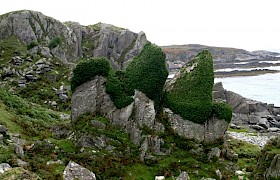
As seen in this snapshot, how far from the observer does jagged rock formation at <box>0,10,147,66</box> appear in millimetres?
89556

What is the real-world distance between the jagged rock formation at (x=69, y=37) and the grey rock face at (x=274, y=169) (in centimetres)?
5456

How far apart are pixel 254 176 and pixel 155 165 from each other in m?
6.94

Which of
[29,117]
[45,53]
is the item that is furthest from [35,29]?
[29,117]

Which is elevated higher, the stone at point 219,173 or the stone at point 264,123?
the stone at point 219,173

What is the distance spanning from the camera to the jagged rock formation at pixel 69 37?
294 feet

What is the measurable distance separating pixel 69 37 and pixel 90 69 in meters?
78.4

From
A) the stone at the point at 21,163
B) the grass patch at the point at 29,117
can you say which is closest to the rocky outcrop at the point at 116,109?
the grass patch at the point at 29,117

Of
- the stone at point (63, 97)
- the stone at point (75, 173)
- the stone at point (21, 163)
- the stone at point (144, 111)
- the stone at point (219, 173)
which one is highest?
the stone at point (144, 111)

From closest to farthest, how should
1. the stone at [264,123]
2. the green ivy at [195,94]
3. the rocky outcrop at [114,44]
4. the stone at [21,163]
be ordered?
the stone at [21,163] < the green ivy at [195,94] < the stone at [264,123] < the rocky outcrop at [114,44]

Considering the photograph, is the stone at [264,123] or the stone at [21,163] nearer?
the stone at [21,163]

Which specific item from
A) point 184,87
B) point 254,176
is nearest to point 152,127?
point 184,87

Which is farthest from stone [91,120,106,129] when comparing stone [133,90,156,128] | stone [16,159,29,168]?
stone [16,159,29,168]

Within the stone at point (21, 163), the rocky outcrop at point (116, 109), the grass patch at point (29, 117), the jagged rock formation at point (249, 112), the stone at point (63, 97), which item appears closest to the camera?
the stone at point (21, 163)

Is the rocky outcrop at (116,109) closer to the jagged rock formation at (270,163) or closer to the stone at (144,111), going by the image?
the stone at (144,111)
